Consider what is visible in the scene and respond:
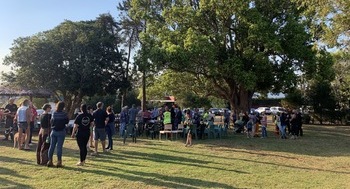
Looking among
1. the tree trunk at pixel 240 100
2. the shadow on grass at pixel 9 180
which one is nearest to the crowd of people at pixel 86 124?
the shadow on grass at pixel 9 180

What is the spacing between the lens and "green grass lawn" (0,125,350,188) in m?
7.90

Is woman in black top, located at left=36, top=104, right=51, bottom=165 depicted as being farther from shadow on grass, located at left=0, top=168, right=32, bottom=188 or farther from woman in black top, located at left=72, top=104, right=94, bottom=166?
shadow on grass, located at left=0, top=168, right=32, bottom=188

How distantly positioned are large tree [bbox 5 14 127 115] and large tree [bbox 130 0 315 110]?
327 cm

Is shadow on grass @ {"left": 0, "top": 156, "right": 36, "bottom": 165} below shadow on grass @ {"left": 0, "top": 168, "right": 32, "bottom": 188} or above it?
above

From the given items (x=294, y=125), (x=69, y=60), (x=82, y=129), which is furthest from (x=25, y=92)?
(x=294, y=125)

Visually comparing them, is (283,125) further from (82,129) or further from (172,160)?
(82,129)

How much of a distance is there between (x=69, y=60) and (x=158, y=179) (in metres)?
17.4

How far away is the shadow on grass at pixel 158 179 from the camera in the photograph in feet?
25.5

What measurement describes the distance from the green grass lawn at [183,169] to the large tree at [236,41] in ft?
33.6

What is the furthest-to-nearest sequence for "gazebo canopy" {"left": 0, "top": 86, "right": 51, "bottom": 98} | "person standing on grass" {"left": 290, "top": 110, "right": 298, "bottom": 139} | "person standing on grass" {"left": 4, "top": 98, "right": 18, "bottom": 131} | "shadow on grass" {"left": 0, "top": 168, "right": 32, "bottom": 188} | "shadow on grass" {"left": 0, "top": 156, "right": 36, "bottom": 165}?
"gazebo canopy" {"left": 0, "top": 86, "right": 51, "bottom": 98}, "person standing on grass" {"left": 290, "top": 110, "right": 298, "bottom": 139}, "person standing on grass" {"left": 4, "top": 98, "right": 18, "bottom": 131}, "shadow on grass" {"left": 0, "top": 156, "right": 36, "bottom": 165}, "shadow on grass" {"left": 0, "top": 168, "right": 32, "bottom": 188}

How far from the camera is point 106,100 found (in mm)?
43062

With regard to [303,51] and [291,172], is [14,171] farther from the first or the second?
[303,51]

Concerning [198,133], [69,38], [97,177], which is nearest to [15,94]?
[69,38]

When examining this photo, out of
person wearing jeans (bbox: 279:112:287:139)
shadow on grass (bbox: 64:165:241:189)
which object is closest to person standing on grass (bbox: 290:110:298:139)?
person wearing jeans (bbox: 279:112:287:139)
